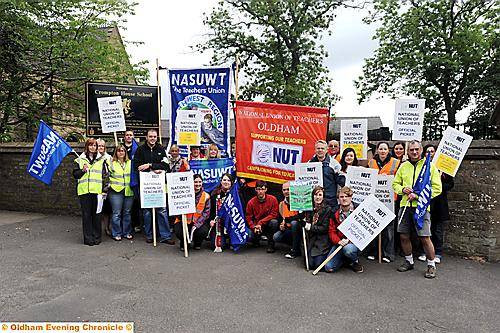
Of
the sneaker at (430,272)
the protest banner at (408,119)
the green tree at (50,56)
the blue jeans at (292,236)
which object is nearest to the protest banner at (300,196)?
the blue jeans at (292,236)

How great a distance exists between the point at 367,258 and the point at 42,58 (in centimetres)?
1081

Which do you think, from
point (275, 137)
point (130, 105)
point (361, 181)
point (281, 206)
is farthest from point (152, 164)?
point (361, 181)

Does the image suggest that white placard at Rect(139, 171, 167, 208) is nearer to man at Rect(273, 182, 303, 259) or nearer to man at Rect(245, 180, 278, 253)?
man at Rect(245, 180, 278, 253)

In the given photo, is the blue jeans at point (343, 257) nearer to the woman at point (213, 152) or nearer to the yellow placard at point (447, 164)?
the yellow placard at point (447, 164)

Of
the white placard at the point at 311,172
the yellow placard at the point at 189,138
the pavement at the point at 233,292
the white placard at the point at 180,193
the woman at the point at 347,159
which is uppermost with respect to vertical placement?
the yellow placard at the point at 189,138

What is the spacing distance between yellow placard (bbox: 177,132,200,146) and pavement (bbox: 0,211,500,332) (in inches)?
79.6

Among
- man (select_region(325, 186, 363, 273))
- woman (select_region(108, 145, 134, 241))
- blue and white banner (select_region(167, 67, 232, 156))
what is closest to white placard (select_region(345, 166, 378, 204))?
man (select_region(325, 186, 363, 273))

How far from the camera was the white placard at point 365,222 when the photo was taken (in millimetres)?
5594

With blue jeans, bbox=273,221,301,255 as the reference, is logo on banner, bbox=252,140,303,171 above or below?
above

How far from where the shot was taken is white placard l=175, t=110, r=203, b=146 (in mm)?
7699

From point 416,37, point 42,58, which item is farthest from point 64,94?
point 416,37

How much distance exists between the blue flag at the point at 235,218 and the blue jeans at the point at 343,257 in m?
1.59

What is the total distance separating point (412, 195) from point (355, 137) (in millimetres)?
1777

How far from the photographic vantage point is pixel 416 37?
23219mm
